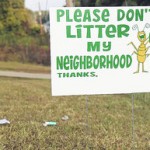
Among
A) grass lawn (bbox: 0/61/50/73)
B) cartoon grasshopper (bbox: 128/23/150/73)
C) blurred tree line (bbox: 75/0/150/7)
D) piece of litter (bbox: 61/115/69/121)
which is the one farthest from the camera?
blurred tree line (bbox: 75/0/150/7)

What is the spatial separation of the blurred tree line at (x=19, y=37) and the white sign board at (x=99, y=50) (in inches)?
1016

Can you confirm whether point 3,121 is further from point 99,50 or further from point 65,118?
point 99,50

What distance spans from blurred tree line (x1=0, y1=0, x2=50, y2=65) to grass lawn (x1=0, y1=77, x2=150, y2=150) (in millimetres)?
20584

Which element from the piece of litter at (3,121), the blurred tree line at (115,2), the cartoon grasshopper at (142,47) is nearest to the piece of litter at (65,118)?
the piece of litter at (3,121)

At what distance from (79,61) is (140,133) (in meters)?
2.19

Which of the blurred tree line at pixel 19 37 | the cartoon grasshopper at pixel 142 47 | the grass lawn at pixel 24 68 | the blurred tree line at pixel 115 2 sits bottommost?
the grass lawn at pixel 24 68

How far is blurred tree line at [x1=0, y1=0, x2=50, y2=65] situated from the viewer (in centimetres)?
3203

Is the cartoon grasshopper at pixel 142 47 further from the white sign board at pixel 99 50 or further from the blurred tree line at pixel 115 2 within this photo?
the blurred tree line at pixel 115 2

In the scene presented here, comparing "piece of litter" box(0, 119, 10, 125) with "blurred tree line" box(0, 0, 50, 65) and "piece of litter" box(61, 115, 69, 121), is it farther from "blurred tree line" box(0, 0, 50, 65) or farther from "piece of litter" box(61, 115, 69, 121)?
"blurred tree line" box(0, 0, 50, 65)

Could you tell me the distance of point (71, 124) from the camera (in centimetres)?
754

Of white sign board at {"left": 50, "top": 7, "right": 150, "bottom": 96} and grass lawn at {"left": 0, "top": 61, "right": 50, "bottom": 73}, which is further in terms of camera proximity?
grass lawn at {"left": 0, "top": 61, "right": 50, "bottom": 73}

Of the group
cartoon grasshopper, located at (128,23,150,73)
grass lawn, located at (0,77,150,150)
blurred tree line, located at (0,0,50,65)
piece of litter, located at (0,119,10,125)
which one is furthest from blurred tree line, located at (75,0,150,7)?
cartoon grasshopper, located at (128,23,150,73)

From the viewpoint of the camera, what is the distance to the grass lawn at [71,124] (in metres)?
6.29

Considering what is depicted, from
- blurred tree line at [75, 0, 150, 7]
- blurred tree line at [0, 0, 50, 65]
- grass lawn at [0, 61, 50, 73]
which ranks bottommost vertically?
grass lawn at [0, 61, 50, 73]
